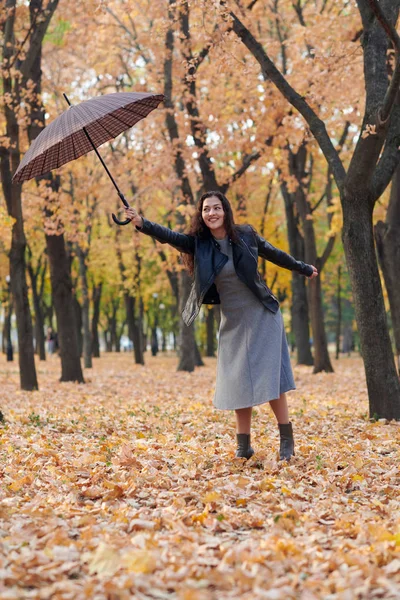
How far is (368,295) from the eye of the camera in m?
7.97

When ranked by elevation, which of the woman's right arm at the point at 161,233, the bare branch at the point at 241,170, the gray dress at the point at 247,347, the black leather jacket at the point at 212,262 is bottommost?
the gray dress at the point at 247,347

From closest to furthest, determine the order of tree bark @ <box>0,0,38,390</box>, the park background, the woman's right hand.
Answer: the park background
the woman's right hand
tree bark @ <box>0,0,38,390</box>

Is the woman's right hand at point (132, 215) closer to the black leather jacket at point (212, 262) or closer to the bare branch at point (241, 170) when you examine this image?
the black leather jacket at point (212, 262)

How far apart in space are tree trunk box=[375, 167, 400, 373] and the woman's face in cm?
623

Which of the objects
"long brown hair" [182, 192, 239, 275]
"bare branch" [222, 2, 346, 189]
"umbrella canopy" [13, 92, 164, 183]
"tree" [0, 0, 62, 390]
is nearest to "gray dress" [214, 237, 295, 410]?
"long brown hair" [182, 192, 239, 275]

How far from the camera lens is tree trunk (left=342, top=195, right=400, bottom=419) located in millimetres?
7969

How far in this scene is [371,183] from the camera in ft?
26.1

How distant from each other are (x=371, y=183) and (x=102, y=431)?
4.25 meters

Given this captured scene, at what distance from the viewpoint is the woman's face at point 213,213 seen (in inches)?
225

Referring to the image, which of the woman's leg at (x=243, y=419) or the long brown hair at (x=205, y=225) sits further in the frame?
the woman's leg at (x=243, y=419)

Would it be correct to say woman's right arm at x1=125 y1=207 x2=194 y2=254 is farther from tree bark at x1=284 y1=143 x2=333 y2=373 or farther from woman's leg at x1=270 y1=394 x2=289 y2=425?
tree bark at x1=284 y1=143 x2=333 y2=373

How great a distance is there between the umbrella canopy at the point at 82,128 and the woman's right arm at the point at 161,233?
3.26 feet

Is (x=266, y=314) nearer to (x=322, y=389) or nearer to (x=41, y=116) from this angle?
(x=322, y=389)

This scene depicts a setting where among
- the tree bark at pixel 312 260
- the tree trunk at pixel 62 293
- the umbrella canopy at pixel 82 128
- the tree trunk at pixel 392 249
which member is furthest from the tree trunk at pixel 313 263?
the umbrella canopy at pixel 82 128
